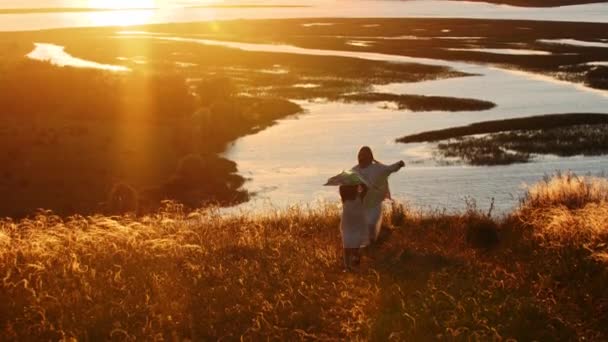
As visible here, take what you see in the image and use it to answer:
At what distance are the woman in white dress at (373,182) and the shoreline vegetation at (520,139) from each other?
22.2m

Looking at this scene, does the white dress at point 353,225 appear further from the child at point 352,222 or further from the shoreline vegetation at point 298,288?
the shoreline vegetation at point 298,288

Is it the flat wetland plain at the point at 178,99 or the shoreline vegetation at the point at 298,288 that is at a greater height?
the shoreline vegetation at the point at 298,288

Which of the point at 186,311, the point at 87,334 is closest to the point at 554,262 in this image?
the point at 186,311

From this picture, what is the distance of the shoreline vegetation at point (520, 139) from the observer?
3622 cm

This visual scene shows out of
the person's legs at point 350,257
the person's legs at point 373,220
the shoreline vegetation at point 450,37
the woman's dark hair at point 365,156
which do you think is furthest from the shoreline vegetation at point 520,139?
the person's legs at point 350,257

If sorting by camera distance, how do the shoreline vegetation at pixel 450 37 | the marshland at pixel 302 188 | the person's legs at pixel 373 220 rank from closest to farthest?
the marshland at pixel 302 188, the person's legs at pixel 373 220, the shoreline vegetation at pixel 450 37

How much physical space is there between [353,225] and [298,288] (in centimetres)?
255

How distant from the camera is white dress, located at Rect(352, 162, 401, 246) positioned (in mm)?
13266

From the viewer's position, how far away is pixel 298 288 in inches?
402

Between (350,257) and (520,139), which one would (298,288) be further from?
(520,139)

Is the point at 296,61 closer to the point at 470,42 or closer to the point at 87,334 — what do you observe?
the point at 470,42

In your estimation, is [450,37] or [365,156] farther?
[450,37]

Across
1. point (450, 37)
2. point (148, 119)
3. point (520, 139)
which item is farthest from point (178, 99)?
point (450, 37)

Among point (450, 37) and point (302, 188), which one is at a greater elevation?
point (450, 37)
